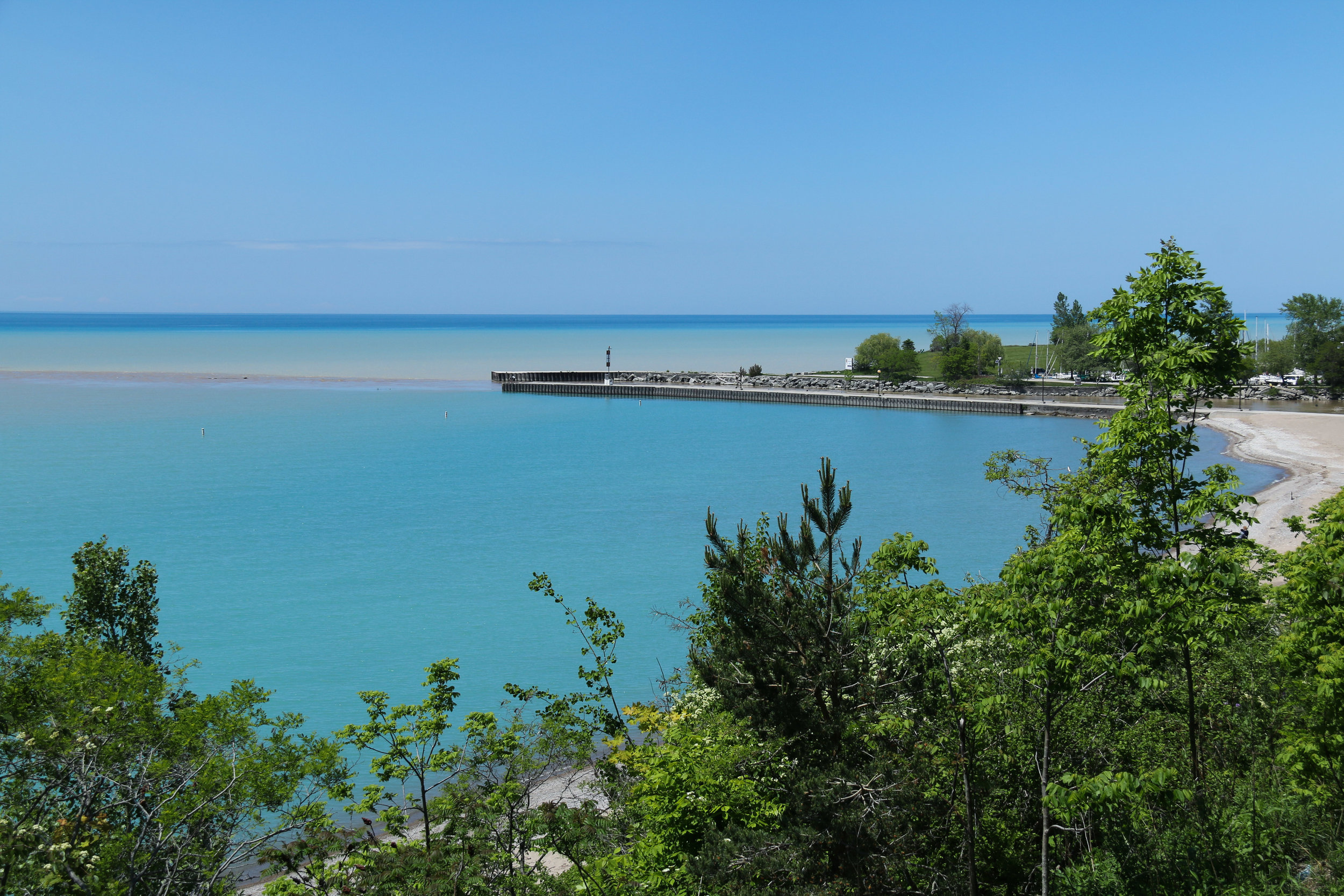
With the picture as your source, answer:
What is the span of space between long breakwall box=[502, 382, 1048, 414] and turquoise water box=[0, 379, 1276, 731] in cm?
330

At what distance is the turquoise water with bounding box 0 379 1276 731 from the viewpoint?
3212 centimetres

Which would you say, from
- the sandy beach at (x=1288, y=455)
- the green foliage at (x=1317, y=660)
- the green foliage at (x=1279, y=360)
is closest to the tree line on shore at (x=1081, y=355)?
the green foliage at (x=1279, y=360)

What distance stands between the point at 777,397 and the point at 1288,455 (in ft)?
190

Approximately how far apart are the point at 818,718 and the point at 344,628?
87.7 ft

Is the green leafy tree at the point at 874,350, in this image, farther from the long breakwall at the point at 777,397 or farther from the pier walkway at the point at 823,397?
the long breakwall at the point at 777,397

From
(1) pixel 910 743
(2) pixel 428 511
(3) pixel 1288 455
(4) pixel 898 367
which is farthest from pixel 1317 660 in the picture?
(4) pixel 898 367

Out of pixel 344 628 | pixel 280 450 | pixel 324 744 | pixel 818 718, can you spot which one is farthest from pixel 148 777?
pixel 280 450

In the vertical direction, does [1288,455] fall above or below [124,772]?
below

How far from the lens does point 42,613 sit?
1518 centimetres

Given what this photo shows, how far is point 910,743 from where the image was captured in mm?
11078

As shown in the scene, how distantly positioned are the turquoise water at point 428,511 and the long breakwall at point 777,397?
130 inches

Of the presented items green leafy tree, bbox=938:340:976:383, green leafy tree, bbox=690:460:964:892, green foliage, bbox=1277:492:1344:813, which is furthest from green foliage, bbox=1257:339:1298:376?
green leafy tree, bbox=690:460:964:892

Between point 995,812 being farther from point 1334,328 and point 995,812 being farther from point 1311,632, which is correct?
point 1334,328

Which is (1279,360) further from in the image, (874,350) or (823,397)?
(823,397)
